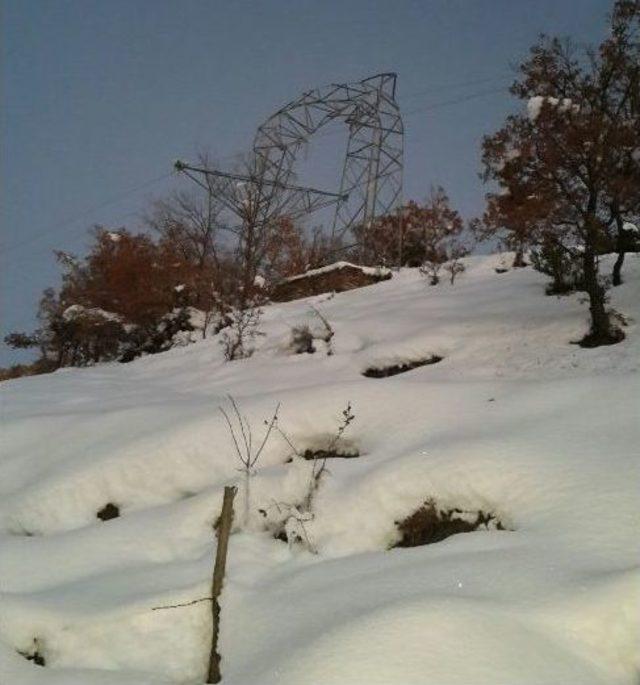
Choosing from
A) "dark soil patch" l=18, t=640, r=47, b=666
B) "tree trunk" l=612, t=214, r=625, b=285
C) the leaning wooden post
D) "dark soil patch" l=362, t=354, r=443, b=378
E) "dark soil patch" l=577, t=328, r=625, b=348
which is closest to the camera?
the leaning wooden post

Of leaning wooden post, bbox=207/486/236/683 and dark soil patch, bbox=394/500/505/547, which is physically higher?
leaning wooden post, bbox=207/486/236/683

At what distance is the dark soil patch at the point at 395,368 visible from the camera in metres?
8.12

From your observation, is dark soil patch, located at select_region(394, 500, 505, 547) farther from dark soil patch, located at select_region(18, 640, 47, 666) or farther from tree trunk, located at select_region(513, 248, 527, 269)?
tree trunk, located at select_region(513, 248, 527, 269)

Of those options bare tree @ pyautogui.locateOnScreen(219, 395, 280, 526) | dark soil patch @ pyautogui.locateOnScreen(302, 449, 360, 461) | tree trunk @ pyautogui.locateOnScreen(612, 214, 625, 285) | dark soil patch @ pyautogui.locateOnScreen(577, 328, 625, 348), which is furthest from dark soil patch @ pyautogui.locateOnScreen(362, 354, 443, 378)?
tree trunk @ pyautogui.locateOnScreen(612, 214, 625, 285)

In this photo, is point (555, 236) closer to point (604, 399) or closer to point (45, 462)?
point (604, 399)

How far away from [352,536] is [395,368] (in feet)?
13.9

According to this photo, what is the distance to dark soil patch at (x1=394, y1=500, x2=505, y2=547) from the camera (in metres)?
4.02

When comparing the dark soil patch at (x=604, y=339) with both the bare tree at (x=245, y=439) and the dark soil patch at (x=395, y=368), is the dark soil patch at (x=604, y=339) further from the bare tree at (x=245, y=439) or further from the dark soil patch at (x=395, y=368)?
the bare tree at (x=245, y=439)

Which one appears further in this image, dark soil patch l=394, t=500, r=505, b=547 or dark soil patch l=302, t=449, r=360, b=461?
dark soil patch l=302, t=449, r=360, b=461

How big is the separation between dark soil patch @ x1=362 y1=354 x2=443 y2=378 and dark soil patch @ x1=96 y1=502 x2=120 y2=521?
3.96 meters

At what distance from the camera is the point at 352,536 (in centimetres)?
417

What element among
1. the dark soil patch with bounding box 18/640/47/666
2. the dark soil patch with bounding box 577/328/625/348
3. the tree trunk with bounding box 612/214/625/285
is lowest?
the dark soil patch with bounding box 18/640/47/666

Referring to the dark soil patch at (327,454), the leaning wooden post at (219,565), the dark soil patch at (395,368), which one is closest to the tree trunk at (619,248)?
the dark soil patch at (395,368)

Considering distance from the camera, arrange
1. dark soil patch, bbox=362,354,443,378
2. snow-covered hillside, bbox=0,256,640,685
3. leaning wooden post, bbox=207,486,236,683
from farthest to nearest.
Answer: dark soil patch, bbox=362,354,443,378
leaning wooden post, bbox=207,486,236,683
snow-covered hillside, bbox=0,256,640,685
